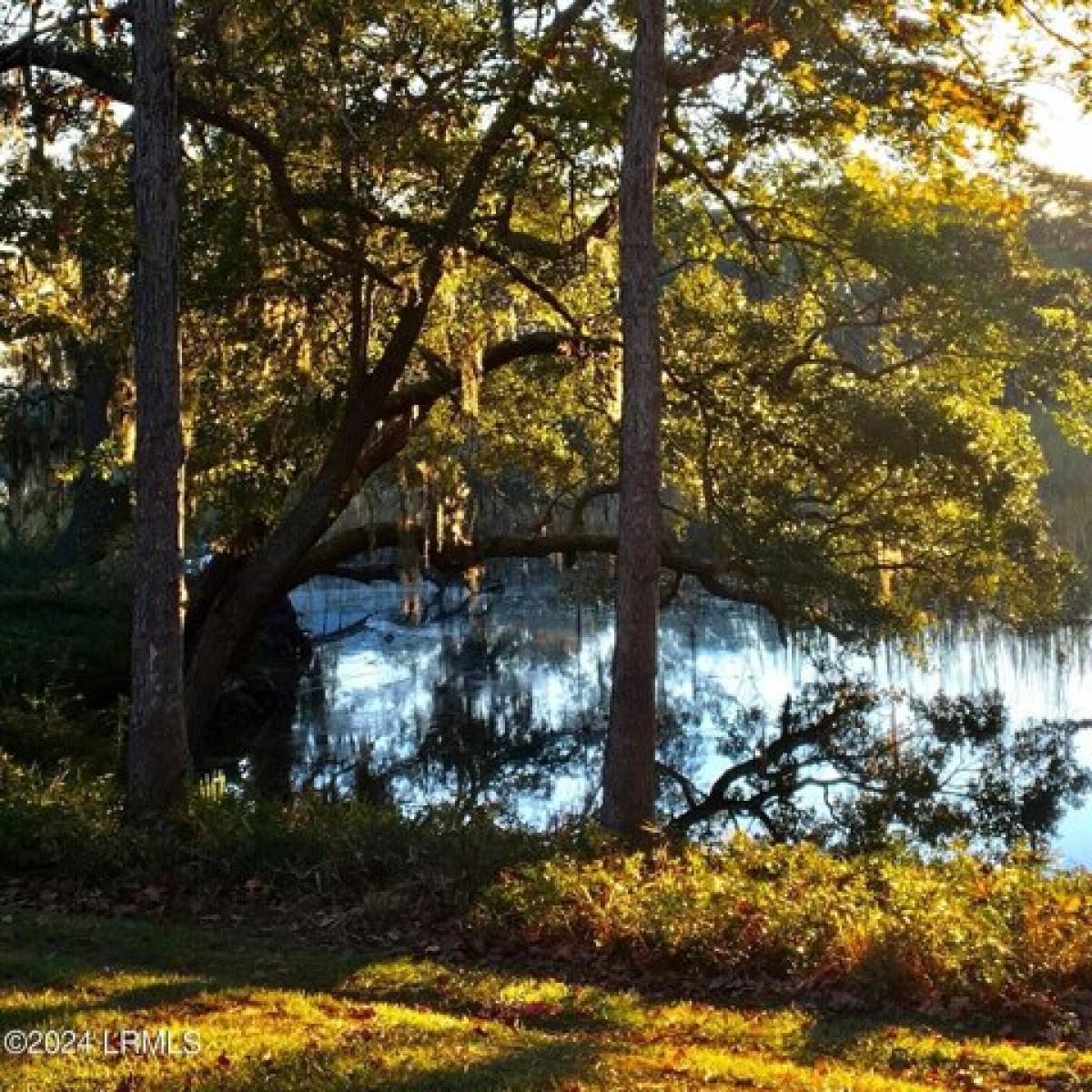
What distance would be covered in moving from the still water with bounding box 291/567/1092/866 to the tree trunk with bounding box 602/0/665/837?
4.14 metres

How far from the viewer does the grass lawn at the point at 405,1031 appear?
17.7 feet

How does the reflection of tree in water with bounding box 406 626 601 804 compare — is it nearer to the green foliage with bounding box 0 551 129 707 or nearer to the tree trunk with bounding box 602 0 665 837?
the green foliage with bounding box 0 551 129 707

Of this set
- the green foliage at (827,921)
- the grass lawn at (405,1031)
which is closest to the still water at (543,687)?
the green foliage at (827,921)

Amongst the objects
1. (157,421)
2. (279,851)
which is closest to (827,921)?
(279,851)

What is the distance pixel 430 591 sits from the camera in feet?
134

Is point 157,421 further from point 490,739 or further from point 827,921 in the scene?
point 490,739

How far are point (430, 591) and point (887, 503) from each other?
2540 centimetres

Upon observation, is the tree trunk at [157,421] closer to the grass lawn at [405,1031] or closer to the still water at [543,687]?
the grass lawn at [405,1031]

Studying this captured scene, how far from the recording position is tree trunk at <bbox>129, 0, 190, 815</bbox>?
35.5 ft

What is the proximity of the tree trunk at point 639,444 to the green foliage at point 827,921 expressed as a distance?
5.47 feet

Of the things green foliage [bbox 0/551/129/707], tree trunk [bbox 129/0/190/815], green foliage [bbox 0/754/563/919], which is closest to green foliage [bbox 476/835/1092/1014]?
green foliage [bbox 0/754/563/919]

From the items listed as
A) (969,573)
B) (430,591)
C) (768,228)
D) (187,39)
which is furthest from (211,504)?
(430,591)

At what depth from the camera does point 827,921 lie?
8055 millimetres

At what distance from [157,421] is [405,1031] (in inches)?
244
